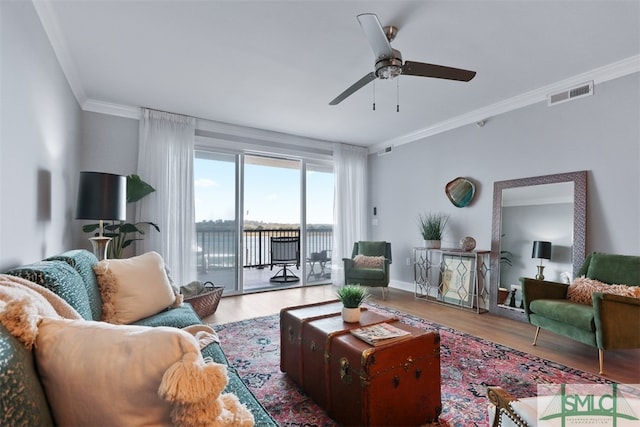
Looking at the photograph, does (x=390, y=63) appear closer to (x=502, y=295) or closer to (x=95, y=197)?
(x=95, y=197)

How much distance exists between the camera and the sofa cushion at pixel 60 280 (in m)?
1.25

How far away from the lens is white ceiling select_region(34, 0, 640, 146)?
7.06ft

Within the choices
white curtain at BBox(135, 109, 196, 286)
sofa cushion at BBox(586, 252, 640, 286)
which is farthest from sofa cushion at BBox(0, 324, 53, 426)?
sofa cushion at BBox(586, 252, 640, 286)

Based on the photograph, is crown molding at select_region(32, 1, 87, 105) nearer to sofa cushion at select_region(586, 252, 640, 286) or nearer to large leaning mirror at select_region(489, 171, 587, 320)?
large leaning mirror at select_region(489, 171, 587, 320)

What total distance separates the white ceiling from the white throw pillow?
5.91ft

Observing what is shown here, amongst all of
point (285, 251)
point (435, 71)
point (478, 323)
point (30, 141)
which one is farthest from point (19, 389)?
point (285, 251)

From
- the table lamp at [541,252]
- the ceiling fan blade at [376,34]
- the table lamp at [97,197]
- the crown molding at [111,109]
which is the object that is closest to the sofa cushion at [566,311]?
the table lamp at [541,252]

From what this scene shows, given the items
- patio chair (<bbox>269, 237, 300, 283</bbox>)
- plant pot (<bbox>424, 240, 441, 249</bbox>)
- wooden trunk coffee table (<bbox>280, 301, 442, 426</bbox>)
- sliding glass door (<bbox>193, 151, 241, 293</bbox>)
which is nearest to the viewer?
wooden trunk coffee table (<bbox>280, 301, 442, 426</bbox>)

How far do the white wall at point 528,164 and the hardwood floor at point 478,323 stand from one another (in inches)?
36.4

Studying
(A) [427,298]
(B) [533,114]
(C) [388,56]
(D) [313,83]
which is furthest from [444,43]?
(A) [427,298]

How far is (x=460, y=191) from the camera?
4.23m

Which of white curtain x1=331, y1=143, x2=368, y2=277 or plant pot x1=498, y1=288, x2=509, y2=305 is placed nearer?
plant pot x1=498, y1=288, x2=509, y2=305

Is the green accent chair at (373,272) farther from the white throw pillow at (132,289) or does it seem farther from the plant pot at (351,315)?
the white throw pillow at (132,289)

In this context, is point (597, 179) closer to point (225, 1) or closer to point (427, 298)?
point (427, 298)
